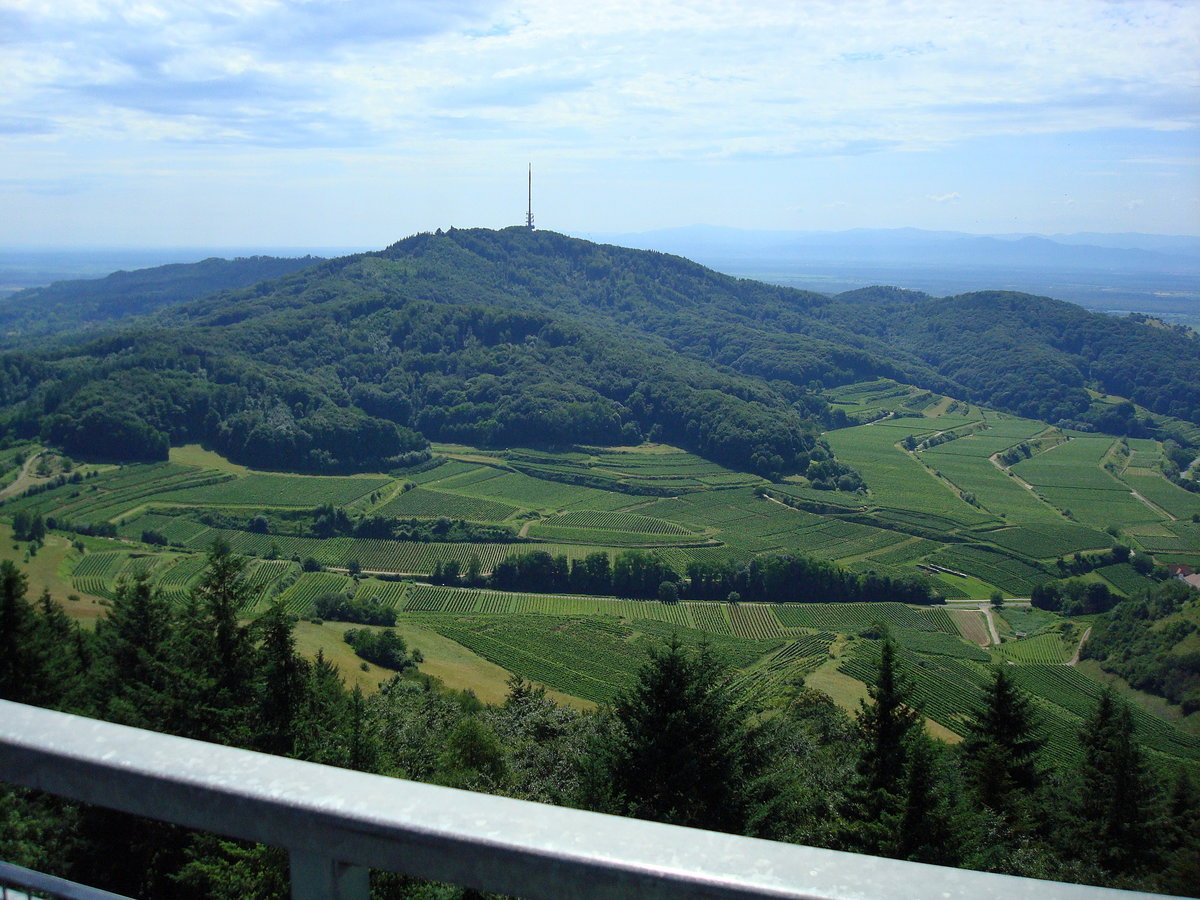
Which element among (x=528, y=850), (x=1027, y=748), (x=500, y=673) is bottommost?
(x=500, y=673)

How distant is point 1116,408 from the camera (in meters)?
77.2

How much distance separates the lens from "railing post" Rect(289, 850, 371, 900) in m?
1.24

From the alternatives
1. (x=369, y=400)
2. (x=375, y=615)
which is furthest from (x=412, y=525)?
(x=369, y=400)

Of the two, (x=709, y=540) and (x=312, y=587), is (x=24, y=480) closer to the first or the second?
(x=312, y=587)

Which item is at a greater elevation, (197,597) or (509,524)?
(197,597)

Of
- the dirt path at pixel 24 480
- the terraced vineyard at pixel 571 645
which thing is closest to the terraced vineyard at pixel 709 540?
the terraced vineyard at pixel 571 645

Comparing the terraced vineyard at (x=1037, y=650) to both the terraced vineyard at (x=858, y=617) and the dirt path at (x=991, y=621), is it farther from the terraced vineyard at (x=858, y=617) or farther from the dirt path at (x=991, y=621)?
the terraced vineyard at (x=858, y=617)

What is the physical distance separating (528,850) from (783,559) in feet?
140

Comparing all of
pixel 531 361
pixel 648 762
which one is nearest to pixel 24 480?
pixel 531 361

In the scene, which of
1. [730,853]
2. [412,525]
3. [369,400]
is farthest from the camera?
[369,400]

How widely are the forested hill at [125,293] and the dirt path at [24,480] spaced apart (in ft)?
248

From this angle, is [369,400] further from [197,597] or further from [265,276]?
[265,276]

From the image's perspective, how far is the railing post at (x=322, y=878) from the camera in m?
1.24

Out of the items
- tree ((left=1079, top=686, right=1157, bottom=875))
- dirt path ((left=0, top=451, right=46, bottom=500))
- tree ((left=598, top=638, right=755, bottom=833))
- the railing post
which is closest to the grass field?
dirt path ((left=0, top=451, right=46, bottom=500))
